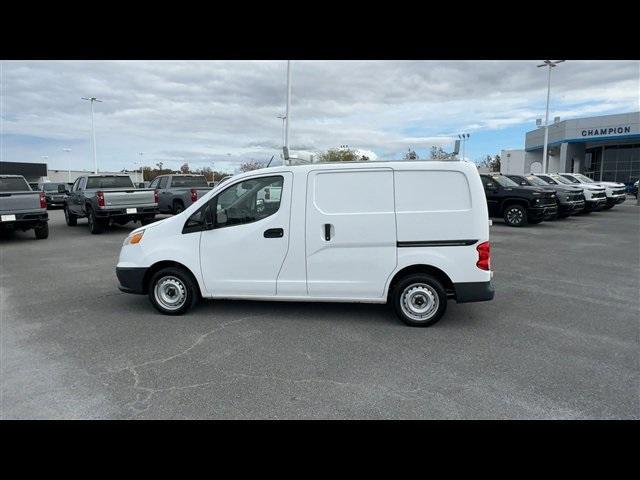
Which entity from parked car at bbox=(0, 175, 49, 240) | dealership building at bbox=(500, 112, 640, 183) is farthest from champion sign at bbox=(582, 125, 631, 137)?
parked car at bbox=(0, 175, 49, 240)

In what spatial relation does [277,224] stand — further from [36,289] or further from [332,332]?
[36,289]

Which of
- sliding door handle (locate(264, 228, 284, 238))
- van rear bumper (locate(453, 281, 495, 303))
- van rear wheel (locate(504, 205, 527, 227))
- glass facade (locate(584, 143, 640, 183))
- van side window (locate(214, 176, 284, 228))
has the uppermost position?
glass facade (locate(584, 143, 640, 183))

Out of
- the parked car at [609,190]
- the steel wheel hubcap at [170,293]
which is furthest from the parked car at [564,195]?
the steel wheel hubcap at [170,293]

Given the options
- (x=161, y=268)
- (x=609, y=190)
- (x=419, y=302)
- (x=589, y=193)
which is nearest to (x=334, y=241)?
(x=419, y=302)

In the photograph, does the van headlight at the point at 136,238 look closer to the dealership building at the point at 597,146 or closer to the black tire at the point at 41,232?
the black tire at the point at 41,232

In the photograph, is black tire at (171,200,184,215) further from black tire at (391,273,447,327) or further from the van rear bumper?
the van rear bumper

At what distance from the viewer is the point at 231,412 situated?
10.8 ft

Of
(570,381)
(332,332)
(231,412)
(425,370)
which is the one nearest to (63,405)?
(231,412)

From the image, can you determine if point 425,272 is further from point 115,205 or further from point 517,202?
point 517,202

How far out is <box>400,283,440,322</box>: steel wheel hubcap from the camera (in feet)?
16.8

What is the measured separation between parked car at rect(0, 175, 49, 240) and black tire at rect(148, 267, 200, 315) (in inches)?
337
